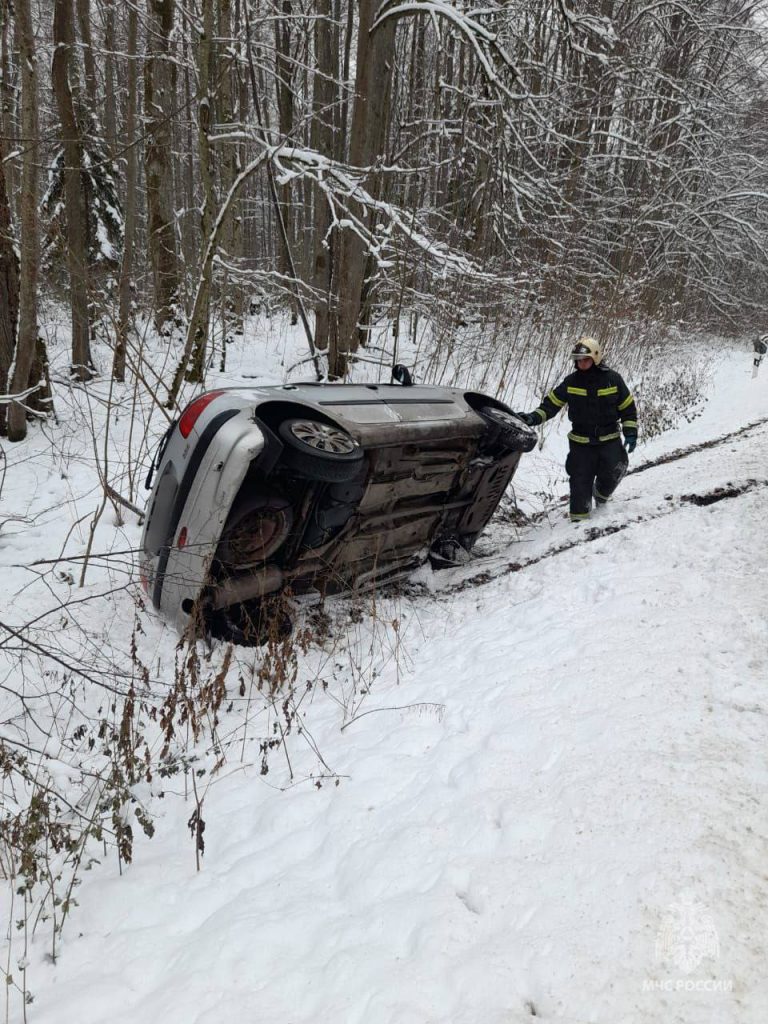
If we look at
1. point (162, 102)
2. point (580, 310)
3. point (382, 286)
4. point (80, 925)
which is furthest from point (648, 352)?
point (80, 925)

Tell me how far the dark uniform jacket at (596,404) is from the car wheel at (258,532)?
2.76 m

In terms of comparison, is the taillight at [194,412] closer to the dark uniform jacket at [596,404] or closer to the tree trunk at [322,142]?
the dark uniform jacket at [596,404]

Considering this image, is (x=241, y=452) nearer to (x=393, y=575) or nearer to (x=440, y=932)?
(x=393, y=575)

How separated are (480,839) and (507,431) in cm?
295

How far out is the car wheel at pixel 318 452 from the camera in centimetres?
307

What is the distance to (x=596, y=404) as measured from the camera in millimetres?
5152

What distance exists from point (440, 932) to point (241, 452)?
2.25 meters

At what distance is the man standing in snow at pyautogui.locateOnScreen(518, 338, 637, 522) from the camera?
5.09 m

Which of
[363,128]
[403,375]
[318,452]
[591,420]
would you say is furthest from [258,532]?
[363,128]

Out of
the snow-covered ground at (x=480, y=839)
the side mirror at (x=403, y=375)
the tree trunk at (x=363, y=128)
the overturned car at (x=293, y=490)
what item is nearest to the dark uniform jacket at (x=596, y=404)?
the overturned car at (x=293, y=490)

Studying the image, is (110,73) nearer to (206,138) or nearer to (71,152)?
(71,152)

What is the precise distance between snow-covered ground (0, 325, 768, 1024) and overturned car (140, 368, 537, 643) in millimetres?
468

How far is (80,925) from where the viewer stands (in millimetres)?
1980

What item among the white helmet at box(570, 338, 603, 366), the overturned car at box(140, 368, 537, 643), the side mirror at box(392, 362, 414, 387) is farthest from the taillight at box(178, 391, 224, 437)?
the white helmet at box(570, 338, 603, 366)
